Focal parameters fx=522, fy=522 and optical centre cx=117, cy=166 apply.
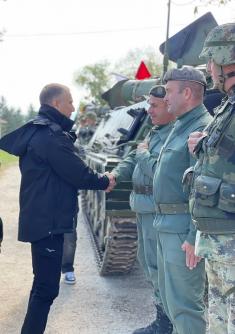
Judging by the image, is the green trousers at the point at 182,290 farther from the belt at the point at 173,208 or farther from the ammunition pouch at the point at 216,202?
the ammunition pouch at the point at 216,202

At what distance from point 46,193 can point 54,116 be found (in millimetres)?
567

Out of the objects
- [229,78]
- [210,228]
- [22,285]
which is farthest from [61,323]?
[229,78]

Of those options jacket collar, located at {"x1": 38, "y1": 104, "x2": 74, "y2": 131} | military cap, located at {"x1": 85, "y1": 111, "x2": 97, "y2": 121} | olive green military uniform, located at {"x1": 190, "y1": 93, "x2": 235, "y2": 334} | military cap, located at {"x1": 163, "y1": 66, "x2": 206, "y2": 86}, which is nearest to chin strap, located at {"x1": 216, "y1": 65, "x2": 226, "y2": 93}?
olive green military uniform, located at {"x1": 190, "y1": 93, "x2": 235, "y2": 334}

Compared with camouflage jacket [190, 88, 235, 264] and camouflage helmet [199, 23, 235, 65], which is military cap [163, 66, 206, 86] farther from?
camouflage jacket [190, 88, 235, 264]

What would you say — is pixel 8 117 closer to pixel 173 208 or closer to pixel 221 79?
pixel 173 208

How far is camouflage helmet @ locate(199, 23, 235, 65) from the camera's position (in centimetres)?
260

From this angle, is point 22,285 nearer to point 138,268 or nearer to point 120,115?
point 138,268

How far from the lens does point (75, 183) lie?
3.71m

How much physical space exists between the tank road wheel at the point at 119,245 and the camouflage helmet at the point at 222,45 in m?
2.75

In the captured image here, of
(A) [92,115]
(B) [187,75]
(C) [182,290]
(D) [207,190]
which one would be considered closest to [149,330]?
(C) [182,290]

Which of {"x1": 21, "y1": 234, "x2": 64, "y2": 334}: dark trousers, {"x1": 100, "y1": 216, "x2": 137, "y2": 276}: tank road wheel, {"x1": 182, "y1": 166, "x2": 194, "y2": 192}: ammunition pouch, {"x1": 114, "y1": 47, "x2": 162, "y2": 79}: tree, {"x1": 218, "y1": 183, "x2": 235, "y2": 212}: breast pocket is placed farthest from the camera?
{"x1": 114, "y1": 47, "x2": 162, "y2": 79}: tree

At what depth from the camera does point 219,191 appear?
8.31 ft

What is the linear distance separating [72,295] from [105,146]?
228cm

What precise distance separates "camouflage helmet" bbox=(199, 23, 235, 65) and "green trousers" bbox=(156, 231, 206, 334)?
1152 mm
